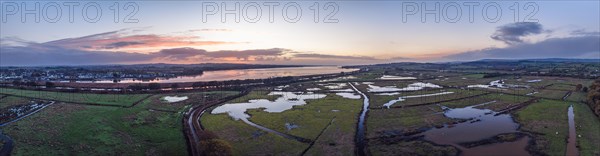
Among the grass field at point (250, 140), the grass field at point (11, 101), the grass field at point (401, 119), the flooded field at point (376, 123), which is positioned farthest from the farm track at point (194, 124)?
the grass field at point (11, 101)

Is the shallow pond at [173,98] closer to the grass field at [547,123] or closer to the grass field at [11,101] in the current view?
the grass field at [11,101]

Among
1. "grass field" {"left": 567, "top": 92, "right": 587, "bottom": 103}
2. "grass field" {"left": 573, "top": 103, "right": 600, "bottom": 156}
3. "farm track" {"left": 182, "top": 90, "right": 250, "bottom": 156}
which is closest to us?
"grass field" {"left": 573, "top": 103, "right": 600, "bottom": 156}

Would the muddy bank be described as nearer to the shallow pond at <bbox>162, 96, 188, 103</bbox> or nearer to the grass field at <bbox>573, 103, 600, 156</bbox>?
the shallow pond at <bbox>162, 96, 188, 103</bbox>

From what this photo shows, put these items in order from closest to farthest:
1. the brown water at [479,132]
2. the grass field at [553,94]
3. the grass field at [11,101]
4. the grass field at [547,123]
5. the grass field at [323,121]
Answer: the brown water at [479,132]
the grass field at [547,123]
the grass field at [323,121]
the grass field at [11,101]
the grass field at [553,94]

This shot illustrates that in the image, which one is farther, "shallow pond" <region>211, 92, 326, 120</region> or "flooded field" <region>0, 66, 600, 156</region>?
"shallow pond" <region>211, 92, 326, 120</region>

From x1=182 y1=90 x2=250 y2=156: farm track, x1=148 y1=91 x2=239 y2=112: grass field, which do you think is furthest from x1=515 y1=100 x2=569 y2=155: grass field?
x1=148 y1=91 x2=239 y2=112: grass field

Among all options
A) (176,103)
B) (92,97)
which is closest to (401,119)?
(176,103)
